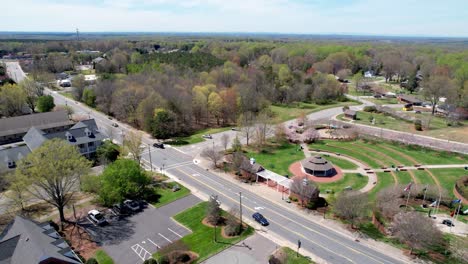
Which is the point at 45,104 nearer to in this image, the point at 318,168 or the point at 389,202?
the point at 318,168

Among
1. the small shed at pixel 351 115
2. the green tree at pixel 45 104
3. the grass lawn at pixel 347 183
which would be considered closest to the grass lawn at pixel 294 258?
the grass lawn at pixel 347 183

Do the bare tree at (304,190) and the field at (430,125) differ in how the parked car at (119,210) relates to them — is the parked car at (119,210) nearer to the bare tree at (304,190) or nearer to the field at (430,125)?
the bare tree at (304,190)

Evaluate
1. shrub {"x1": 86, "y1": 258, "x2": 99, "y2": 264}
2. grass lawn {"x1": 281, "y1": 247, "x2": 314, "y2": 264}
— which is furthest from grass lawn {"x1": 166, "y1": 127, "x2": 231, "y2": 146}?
grass lawn {"x1": 281, "y1": 247, "x2": 314, "y2": 264}

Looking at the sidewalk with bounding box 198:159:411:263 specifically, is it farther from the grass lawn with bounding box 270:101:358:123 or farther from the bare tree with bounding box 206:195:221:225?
the grass lawn with bounding box 270:101:358:123

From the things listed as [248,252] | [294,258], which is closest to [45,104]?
[248,252]

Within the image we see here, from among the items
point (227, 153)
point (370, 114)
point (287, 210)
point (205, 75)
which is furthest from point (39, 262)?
point (370, 114)

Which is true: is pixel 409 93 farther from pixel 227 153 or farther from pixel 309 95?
pixel 227 153
